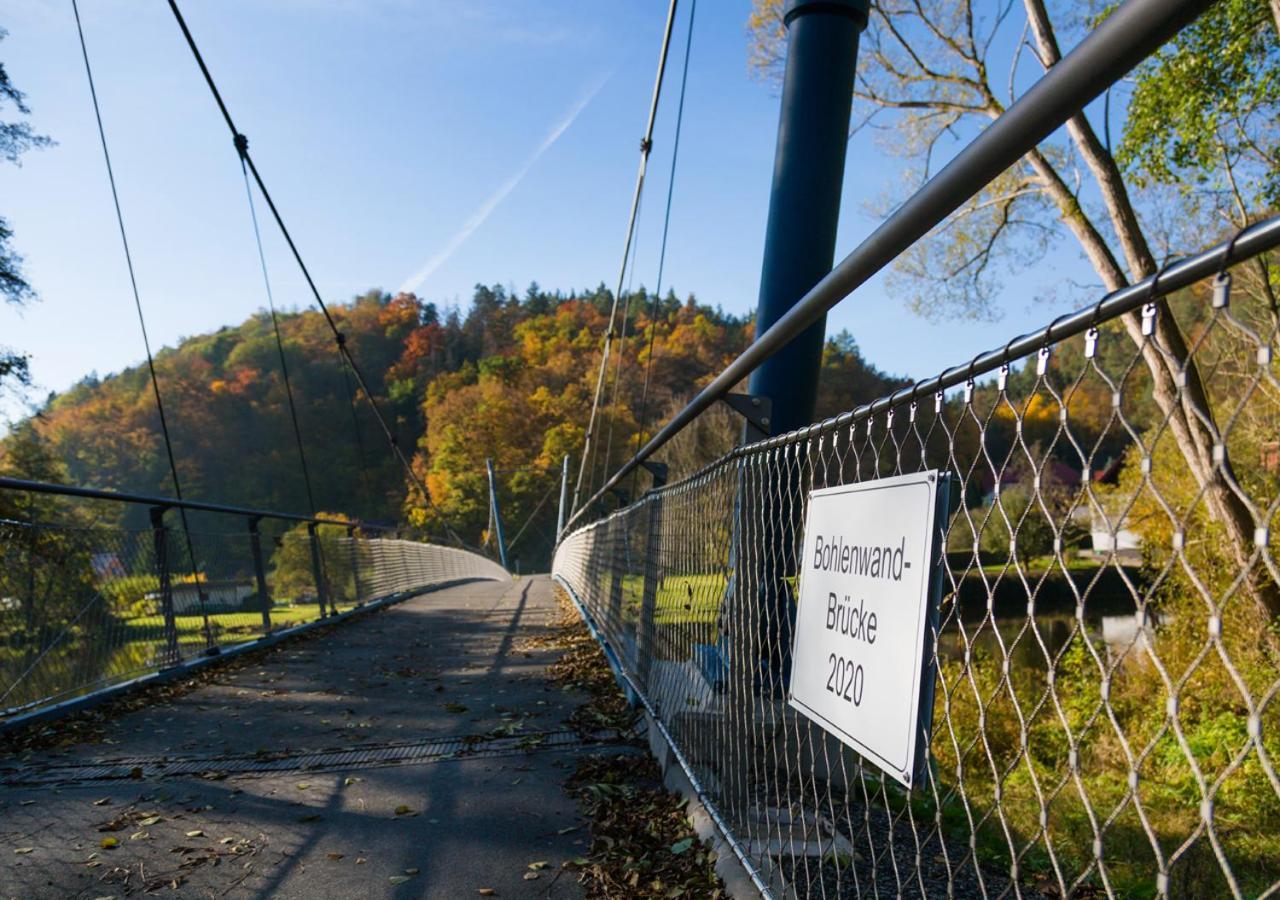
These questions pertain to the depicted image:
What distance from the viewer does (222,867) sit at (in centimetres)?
266

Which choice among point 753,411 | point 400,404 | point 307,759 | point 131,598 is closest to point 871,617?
point 753,411

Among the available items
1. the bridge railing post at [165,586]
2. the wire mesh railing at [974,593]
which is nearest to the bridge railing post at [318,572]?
the bridge railing post at [165,586]

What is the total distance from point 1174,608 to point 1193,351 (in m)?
12.8

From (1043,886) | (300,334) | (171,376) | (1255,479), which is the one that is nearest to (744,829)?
(1043,886)

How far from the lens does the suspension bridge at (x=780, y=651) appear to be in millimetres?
1116

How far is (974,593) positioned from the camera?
1694 mm

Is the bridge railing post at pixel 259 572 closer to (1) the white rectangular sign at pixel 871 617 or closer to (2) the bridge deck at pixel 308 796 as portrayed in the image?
(2) the bridge deck at pixel 308 796

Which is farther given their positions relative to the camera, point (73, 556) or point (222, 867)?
point (73, 556)

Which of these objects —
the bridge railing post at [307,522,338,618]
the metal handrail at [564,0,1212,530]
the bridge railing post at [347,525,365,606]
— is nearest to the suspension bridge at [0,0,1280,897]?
the metal handrail at [564,0,1212,530]

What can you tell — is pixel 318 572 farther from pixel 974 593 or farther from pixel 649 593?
pixel 974 593

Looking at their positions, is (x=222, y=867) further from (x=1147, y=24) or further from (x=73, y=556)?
(x=73, y=556)

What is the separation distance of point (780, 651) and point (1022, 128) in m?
1.31

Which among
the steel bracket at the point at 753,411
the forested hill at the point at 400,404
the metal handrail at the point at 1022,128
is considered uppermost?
the forested hill at the point at 400,404

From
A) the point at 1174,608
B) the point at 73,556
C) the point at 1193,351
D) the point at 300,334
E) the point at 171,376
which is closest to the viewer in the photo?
the point at 1193,351
